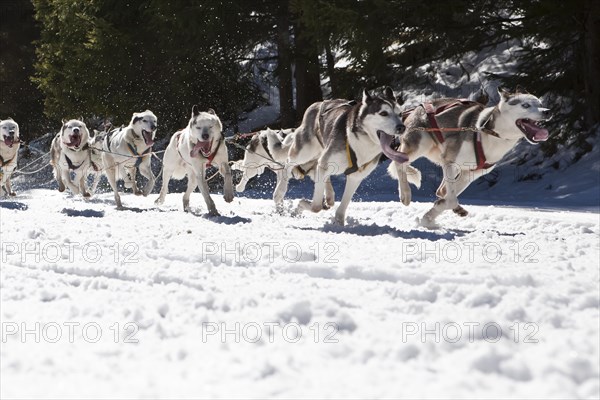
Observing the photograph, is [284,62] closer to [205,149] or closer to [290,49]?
[290,49]

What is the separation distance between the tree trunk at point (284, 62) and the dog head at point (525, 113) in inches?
388

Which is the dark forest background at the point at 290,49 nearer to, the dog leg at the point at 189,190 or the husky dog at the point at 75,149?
the husky dog at the point at 75,149

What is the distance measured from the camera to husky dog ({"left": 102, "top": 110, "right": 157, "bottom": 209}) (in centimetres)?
1149

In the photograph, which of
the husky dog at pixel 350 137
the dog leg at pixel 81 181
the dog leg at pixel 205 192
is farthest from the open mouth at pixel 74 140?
the husky dog at pixel 350 137

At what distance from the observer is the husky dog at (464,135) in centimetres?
719

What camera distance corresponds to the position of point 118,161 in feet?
38.1

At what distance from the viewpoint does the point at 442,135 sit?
25.7ft

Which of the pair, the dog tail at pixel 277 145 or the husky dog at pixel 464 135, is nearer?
the husky dog at pixel 464 135

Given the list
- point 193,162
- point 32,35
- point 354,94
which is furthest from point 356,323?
point 32,35

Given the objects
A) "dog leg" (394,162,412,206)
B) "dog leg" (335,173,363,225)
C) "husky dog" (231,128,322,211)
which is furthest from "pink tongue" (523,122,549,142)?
"husky dog" (231,128,322,211)

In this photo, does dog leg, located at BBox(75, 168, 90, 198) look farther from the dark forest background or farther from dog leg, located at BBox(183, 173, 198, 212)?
the dark forest background

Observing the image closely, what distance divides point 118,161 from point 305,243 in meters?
6.09

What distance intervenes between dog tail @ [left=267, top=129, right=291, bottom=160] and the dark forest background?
414 cm

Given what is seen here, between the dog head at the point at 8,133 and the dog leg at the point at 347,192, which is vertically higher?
the dog head at the point at 8,133
